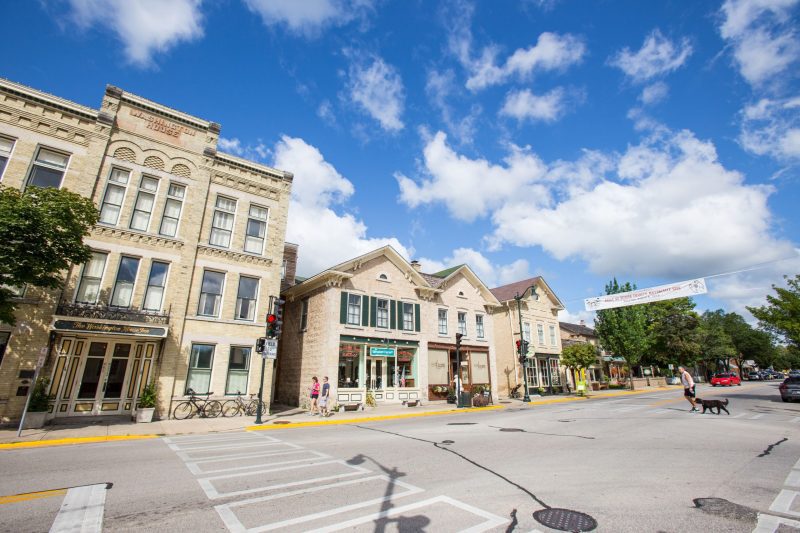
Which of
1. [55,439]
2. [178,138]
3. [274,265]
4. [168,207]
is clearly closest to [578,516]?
[55,439]

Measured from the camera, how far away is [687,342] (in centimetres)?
4544

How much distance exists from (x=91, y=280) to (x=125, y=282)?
1.17 meters

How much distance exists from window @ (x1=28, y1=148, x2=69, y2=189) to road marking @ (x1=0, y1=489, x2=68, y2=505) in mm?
14833

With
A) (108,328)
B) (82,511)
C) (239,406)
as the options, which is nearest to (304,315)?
Answer: (239,406)

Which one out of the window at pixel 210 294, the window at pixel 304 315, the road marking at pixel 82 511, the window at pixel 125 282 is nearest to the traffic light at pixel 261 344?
the window at pixel 210 294

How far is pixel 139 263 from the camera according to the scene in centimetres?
1684

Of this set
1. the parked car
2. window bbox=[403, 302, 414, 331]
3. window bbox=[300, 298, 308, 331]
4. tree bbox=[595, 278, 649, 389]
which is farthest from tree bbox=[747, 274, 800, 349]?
window bbox=[300, 298, 308, 331]

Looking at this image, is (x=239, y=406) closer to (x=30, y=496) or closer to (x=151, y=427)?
(x=151, y=427)

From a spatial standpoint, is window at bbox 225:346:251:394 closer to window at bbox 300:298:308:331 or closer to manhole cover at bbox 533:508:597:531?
window at bbox 300:298:308:331

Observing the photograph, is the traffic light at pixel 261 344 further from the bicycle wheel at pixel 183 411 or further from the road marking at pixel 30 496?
the road marking at pixel 30 496

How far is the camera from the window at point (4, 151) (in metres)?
15.2

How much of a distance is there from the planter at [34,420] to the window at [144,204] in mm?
8173

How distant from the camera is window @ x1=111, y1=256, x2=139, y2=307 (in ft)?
53.0

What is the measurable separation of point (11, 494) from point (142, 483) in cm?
177
